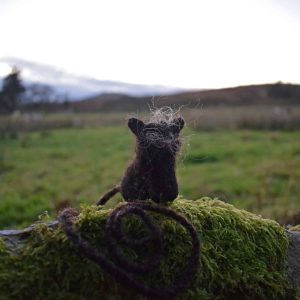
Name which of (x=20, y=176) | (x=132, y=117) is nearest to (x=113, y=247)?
(x=132, y=117)

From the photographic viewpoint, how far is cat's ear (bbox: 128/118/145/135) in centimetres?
219

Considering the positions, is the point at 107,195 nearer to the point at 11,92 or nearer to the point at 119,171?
the point at 119,171

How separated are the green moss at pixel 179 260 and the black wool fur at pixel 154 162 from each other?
15 centimetres

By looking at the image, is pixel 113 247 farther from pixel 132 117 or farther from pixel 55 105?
pixel 55 105

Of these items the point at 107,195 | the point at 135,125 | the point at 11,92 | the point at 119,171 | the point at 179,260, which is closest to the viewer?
the point at 179,260

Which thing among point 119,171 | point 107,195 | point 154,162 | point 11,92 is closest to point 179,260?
point 154,162

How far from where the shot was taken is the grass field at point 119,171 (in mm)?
9867

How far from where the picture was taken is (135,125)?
7.25 feet

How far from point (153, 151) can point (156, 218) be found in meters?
0.35

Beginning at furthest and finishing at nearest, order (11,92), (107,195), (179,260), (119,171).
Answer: (11,92), (119,171), (107,195), (179,260)

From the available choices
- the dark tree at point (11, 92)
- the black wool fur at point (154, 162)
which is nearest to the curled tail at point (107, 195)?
the black wool fur at point (154, 162)

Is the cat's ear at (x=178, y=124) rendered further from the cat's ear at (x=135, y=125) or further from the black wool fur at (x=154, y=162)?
the cat's ear at (x=135, y=125)

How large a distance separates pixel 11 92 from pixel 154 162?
71.3 feet

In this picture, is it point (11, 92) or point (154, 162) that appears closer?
point (154, 162)
